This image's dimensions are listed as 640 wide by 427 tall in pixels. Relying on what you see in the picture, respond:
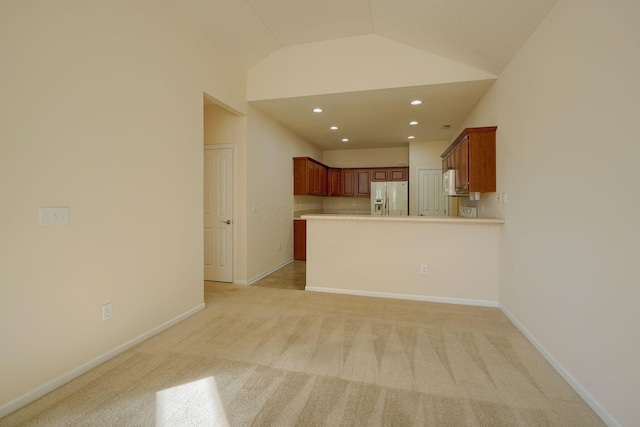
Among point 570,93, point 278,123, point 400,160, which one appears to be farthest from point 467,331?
point 400,160

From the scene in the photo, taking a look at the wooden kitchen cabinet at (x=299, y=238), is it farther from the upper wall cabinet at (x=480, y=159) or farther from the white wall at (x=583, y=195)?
the white wall at (x=583, y=195)

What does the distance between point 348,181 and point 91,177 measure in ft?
20.3


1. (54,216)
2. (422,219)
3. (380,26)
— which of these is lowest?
(422,219)

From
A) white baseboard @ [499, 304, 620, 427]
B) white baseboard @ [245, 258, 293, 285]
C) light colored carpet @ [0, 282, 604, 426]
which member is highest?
white baseboard @ [245, 258, 293, 285]

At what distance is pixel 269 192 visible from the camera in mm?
5117

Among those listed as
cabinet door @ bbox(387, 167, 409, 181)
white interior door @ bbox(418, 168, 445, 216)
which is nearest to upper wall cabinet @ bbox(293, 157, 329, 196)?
cabinet door @ bbox(387, 167, 409, 181)

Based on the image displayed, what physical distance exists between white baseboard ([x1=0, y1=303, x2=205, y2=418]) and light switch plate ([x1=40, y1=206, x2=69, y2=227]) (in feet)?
3.34

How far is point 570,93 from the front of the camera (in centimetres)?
200

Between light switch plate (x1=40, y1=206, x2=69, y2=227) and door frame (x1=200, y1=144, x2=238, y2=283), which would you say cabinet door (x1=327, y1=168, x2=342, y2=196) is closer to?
door frame (x1=200, y1=144, x2=238, y2=283)

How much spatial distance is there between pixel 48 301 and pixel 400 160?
7294 mm

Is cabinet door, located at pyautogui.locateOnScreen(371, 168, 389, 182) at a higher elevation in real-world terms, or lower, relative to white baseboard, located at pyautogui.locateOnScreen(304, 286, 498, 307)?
higher

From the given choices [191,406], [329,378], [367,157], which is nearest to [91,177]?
[191,406]

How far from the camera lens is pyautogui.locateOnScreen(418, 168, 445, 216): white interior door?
6.94 m

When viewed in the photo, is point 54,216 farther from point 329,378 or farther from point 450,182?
point 450,182
